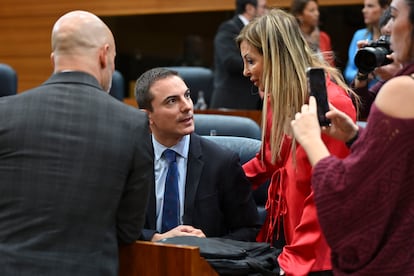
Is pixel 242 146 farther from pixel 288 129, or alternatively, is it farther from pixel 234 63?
pixel 234 63

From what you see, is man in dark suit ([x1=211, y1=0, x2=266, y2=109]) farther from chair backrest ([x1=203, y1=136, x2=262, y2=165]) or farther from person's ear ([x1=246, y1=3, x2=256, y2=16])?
chair backrest ([x1=203, y1=136, x2=262, y2=165])

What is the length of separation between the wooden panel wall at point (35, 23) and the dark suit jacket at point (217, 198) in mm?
5454

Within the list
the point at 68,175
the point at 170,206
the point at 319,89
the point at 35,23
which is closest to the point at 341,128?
the point at 319,89

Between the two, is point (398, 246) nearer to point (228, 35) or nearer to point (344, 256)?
point (344, 256)

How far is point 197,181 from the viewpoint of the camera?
303 cm

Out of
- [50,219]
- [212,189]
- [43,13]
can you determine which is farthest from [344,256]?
[43,13]

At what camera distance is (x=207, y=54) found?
31.6 feet

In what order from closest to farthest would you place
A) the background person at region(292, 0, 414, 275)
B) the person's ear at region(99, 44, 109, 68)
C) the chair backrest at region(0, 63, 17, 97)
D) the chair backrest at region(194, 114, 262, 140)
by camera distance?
the background person at region(292, 0, 414, 275) → the person's ear at region(99, 44, 109, 68) → the chair backrest at region(194, 114, 262, 140) → the chair backrest at region(0, 63, 17, 97)

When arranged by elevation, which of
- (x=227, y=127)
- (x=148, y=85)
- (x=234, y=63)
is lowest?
(x=227, y=127)

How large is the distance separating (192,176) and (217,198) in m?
0.13

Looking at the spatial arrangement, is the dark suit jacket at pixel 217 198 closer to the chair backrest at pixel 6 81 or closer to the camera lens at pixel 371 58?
the camera lens at pixel 371 58

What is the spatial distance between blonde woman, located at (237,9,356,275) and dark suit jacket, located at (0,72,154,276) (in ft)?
1.91

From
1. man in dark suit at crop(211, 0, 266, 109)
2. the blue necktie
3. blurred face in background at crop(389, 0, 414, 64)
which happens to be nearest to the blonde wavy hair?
the blue necktie

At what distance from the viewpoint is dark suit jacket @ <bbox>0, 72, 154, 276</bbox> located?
2.26 meters
